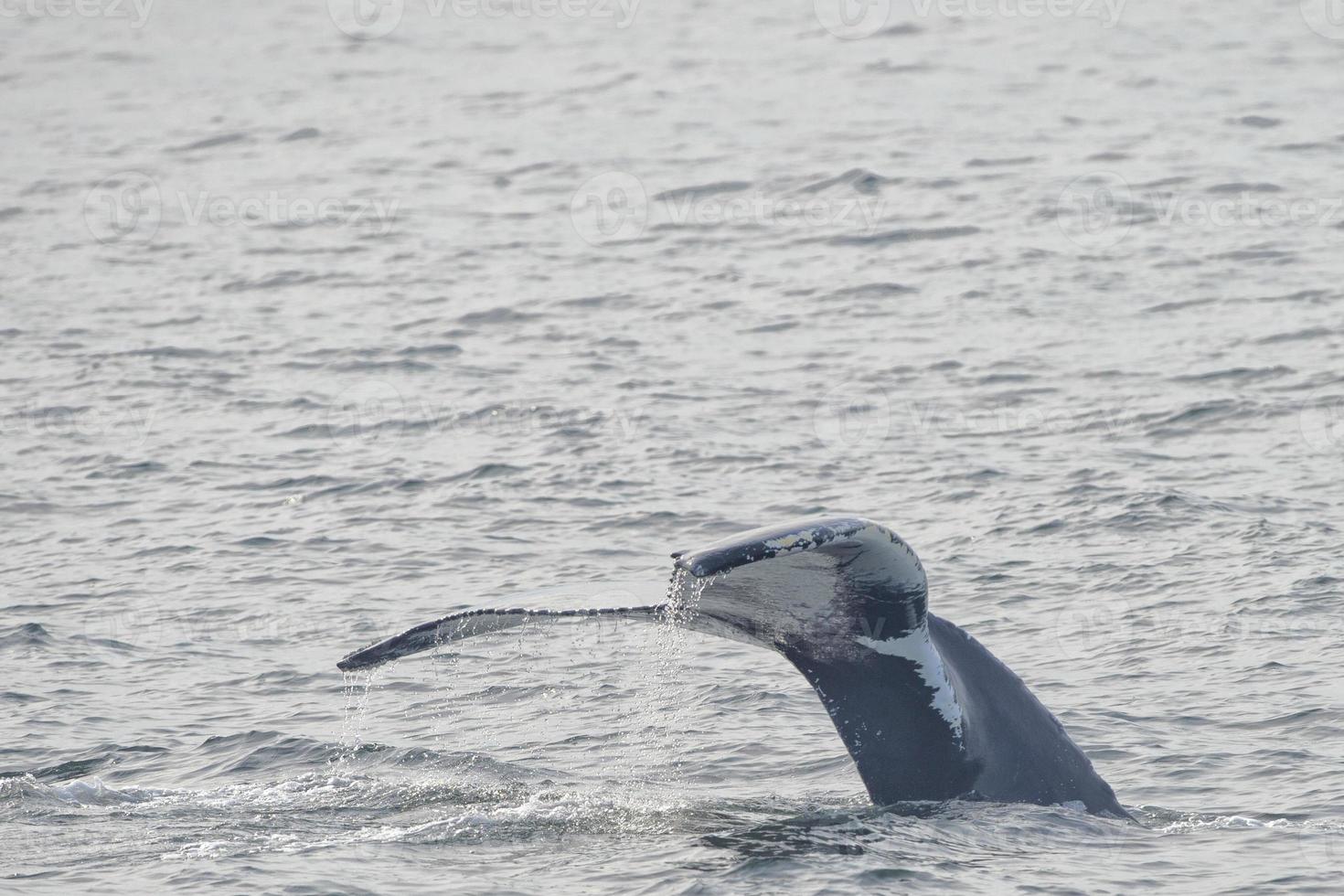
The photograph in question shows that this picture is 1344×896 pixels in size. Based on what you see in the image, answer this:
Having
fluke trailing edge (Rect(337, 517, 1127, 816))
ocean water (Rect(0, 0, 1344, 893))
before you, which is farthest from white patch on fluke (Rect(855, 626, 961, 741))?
ocean water (Rect(0, 0, 1344, 893))

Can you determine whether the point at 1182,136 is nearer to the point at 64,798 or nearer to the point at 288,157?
the point at 288,157

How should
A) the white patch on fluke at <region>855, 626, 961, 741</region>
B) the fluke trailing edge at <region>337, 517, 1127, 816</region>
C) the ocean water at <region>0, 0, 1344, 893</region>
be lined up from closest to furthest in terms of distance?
the fluke trailing edge at <region>337, 517, 1127, 816</region> < the white patch on fluke at <region>855, 626, 961, 741</region> < the ocean water at <region>0, 0, 1344, 893</region>

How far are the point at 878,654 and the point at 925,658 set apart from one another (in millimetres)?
229

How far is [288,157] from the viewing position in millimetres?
41688

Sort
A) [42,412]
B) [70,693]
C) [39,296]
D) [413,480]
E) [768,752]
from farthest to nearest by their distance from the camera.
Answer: [39,296] → [42,412] → [413,480] → [70,693] → [768,752]

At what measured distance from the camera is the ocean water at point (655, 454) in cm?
1170

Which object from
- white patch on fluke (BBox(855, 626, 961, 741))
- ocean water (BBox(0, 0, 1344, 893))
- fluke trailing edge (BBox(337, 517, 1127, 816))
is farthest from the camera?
ocean water (BBox(0, 0, 1344, 893))

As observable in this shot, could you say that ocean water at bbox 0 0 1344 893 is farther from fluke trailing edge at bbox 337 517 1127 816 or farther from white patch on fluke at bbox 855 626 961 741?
white patch on fluke at bbox 855 626 961 741

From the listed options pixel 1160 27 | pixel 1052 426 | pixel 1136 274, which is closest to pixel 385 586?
pixel 1052 426

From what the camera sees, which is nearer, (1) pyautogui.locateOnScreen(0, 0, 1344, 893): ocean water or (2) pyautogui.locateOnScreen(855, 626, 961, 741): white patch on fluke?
(2) pyautogui.locateOnScreen(855, 626, 961, 741): white patch on fluke

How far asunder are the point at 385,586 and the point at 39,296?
14476 mm

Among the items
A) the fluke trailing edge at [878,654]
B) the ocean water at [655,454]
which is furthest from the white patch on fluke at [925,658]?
the ocean water at [655,454]

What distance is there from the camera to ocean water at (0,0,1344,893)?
38.4 feet

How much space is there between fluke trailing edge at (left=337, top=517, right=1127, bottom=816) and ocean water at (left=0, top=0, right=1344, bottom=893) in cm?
26
